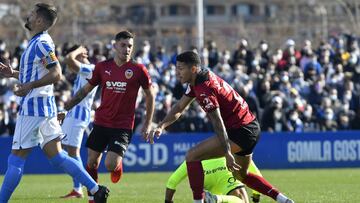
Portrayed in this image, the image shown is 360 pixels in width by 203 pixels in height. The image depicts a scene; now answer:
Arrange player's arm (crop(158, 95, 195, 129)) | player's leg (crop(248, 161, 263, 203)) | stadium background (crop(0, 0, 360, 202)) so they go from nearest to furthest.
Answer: player's arm (crop(158, 95, 195, 129)) < player's leg (crop(248, 161, 263, 203)) < stadium background (crop(0, 0, 360, 202))

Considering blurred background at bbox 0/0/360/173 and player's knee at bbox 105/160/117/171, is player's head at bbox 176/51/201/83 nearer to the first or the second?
player's knee at bbox 105/160/117/171

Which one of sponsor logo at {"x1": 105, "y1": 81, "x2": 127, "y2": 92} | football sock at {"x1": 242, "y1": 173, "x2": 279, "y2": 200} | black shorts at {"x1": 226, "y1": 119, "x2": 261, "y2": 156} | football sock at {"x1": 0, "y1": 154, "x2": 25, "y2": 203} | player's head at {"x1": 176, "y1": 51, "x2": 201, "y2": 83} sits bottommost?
football sock at {"x1": 242, "y1": 173, "x2": 279, "y2": 200}

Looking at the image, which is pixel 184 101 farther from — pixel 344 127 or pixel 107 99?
pixel 344 127

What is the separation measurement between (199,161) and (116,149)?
1.53m

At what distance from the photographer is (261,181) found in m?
14.3

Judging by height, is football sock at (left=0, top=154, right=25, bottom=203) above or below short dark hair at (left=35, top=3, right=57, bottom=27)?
below

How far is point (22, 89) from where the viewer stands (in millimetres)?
13109

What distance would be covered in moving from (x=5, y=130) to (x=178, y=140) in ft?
15.1

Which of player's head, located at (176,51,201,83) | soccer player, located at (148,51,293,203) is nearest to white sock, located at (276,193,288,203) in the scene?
soccer player, located at (148,51,293,203)

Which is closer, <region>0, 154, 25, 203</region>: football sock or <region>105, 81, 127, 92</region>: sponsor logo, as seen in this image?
<region>0, 154, 25, 203</region>: football sock

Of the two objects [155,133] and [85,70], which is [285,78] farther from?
[155,133]

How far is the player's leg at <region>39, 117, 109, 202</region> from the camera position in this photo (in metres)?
13.4

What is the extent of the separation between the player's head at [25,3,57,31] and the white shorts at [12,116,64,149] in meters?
1.18

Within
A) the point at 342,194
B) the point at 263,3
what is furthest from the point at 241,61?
the point at 263,3
